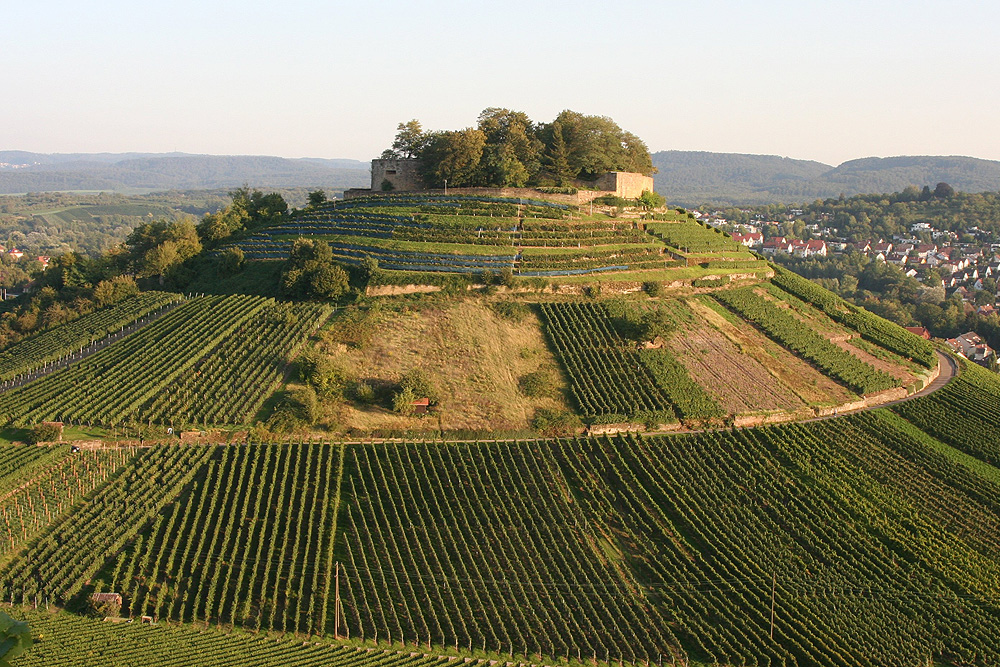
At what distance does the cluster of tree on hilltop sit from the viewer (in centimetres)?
5434

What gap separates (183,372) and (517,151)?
29227mm

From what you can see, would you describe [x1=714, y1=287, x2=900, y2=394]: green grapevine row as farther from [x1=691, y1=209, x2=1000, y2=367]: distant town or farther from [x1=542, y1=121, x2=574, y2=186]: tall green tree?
[x1=691, y1=209, x2=1000, y2=367]: distant town

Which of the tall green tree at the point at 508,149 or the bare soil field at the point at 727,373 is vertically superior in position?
the tall green tree at the point at 508,149

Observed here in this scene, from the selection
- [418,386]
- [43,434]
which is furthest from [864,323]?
[43,434]

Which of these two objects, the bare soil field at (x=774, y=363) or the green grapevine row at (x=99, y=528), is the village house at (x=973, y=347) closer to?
the bare soil field at (x=774, y=363)

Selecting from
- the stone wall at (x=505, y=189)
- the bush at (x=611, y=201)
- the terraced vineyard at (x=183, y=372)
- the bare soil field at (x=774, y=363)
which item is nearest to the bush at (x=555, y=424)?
the bare soil field at (x=774, y=363)

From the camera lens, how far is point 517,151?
56.1 m

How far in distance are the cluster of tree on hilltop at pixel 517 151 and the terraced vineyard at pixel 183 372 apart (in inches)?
710

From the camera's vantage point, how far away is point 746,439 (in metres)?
34.8

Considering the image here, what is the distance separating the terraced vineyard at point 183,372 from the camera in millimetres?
33062

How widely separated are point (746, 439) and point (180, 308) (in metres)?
30.2

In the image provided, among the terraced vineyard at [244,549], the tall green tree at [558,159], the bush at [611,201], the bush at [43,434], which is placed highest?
the tall green tree at [558,159]

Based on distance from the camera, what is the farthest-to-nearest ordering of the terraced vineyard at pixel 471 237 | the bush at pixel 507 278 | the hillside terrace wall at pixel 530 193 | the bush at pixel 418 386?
the hillside terrace wall at pixel 530 193, the terraced vineyard at pixel 471 237, the bush at pixel 507 278, the bush at pixel 418 386

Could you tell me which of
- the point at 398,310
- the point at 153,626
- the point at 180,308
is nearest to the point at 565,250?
the point at 398,310
